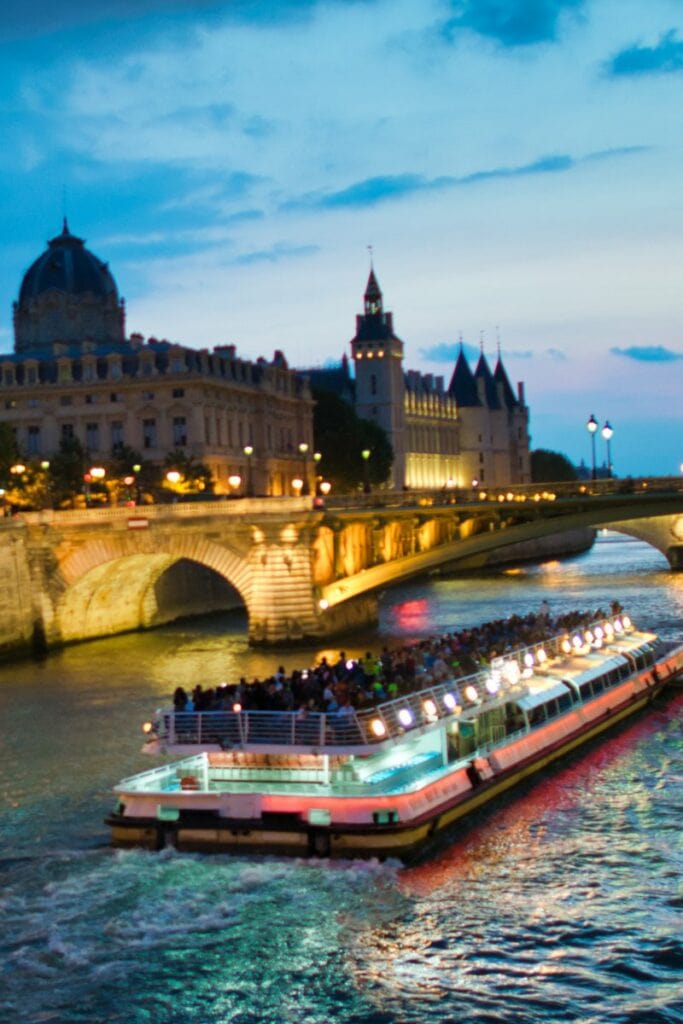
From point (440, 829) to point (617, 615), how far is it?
1813 cm

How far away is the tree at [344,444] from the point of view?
11860 cm

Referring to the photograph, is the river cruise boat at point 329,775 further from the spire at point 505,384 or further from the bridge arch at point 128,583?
the spire at point 505,384

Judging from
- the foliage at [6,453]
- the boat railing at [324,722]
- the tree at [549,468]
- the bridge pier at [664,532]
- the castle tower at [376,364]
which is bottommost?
the boat railing at [324,722]

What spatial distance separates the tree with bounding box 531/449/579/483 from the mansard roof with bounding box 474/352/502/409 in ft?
37.9

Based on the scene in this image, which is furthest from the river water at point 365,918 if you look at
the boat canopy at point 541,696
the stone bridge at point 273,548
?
the stone bridge at point 273,548

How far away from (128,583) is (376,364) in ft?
296

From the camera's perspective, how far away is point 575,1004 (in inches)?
787

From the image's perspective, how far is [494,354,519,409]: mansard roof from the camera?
182 meters

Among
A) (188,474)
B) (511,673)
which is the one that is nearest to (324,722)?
(511,673)

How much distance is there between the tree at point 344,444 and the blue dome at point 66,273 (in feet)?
61.1

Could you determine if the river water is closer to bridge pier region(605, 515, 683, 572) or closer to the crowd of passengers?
the crowd of passengers

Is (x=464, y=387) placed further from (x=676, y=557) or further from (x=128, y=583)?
(x=128, y=583)

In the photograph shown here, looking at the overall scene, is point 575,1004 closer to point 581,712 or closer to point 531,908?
point 531,908

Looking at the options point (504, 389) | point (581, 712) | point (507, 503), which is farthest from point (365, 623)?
point (504, 389)
